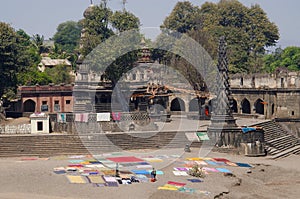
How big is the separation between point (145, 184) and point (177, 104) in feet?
131

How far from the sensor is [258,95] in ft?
206

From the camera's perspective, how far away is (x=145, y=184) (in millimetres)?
30641

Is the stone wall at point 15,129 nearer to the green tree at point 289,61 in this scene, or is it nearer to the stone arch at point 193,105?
the stone arch at point 193,105

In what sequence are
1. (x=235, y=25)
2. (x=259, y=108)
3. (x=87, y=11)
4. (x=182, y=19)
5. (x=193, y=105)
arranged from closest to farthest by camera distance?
(x=259, y=108) → (x=193, y=105) → (x=87, y=11) → (x=235, y=25) → (x=182, y=19)

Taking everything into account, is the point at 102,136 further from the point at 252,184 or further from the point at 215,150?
the point at 252,184

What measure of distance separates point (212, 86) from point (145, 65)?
336 inches

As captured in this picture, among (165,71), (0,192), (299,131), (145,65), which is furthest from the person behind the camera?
(165,71)

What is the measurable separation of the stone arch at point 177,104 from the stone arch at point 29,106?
19131mm

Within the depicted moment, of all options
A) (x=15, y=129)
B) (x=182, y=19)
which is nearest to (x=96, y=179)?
(x=15, y=129)

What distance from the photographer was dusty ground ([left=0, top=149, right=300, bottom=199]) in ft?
93.1

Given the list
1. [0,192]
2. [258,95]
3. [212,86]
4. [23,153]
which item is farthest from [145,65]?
[0,192]

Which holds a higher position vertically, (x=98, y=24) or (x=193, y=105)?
(x=98, y=24)

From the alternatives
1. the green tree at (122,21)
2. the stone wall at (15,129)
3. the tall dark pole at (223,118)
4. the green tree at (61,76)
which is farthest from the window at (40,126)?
the green tree at (61,76)

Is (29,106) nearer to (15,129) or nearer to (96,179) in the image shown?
(15,129)
